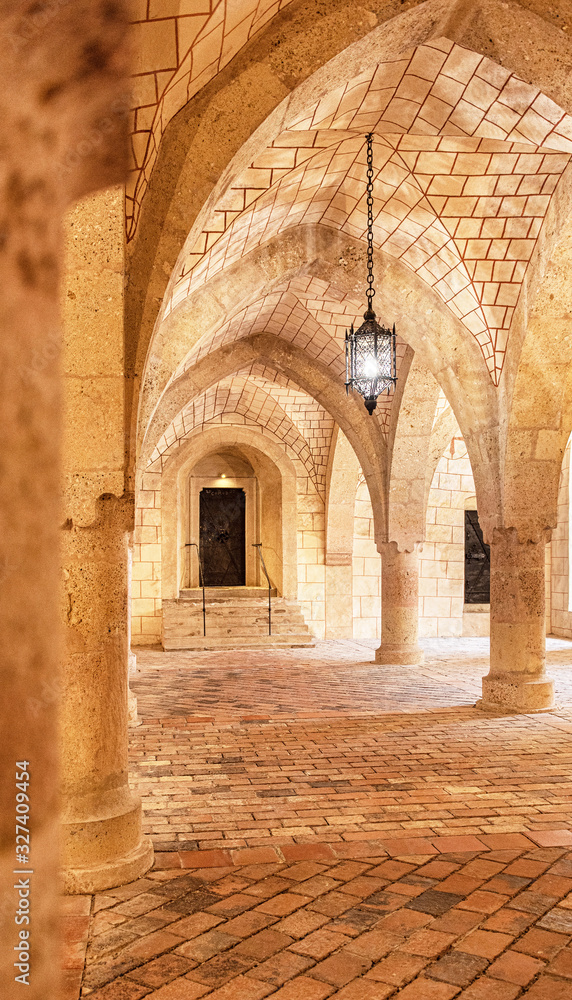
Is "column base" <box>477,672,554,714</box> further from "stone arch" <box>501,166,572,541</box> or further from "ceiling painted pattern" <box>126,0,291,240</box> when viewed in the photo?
"ceiling painted pattern" <box>126,0,291,240</box>

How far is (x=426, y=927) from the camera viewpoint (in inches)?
113

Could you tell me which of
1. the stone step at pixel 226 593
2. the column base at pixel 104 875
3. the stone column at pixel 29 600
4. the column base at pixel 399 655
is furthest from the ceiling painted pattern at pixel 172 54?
the stone step at pixel 226 593

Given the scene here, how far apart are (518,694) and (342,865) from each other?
4.00 meters

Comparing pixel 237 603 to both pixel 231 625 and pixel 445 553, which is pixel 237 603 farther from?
pixel 445 553

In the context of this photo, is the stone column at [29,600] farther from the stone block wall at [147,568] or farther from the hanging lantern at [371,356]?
the stone block wall at [147,568]

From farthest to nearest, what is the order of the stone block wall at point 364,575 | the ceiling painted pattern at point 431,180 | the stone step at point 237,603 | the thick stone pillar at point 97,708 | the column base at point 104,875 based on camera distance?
the stone block wall at point 364,575 < the stone step at point 237,603 < the ceiling painted pattern at point 431,180 < the thick stone pillar at point 97,708 < the column base at point 104,875

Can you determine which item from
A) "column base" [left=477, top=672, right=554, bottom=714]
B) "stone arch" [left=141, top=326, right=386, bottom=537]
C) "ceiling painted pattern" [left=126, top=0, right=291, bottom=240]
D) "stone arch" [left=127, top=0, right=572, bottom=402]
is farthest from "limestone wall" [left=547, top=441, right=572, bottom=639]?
"ceiling painted pattern" [left=126, top=0, right=291, bottom=240]

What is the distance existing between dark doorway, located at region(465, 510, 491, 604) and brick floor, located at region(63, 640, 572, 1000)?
28.9 ft

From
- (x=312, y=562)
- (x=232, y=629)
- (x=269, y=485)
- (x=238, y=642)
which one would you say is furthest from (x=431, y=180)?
(x=269, y=485)

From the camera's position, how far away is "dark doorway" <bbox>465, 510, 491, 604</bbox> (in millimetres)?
15547

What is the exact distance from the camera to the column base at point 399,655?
1024cm

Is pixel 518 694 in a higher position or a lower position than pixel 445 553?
lower

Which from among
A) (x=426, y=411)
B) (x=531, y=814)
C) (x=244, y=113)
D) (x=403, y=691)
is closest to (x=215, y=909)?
(x=531, y=814)

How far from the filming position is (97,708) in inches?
137
